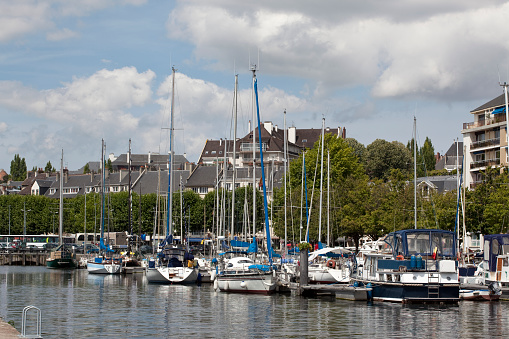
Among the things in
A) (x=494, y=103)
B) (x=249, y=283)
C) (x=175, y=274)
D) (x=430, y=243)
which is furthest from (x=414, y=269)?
(x=494, y=103)

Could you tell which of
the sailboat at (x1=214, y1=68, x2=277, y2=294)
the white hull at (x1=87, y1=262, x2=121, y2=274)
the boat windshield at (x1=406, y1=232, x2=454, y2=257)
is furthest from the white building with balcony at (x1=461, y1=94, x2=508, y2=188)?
the boat windshield at (x1=406, y1=232, x2=454, y2=257)

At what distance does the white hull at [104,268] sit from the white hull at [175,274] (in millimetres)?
23074

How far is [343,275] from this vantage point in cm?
6419

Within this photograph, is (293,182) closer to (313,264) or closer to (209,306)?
(313,264)

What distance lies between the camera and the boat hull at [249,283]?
196 ft

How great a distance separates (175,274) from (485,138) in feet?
218

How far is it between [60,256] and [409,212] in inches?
2177

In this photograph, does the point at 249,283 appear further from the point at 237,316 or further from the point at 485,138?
the point at 485,138

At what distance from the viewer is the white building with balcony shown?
11581 cm

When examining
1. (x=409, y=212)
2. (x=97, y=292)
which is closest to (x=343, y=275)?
(x=97, y=292)

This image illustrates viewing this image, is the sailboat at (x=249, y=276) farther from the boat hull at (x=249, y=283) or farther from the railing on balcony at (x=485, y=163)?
the railing on balcony at (x=485, y=163)

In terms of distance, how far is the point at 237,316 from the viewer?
46.5 metres

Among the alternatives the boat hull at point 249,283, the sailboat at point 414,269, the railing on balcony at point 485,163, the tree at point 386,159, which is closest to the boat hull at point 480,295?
the sailboat at point 414,269

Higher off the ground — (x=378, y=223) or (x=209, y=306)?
(x=378, y=223)
